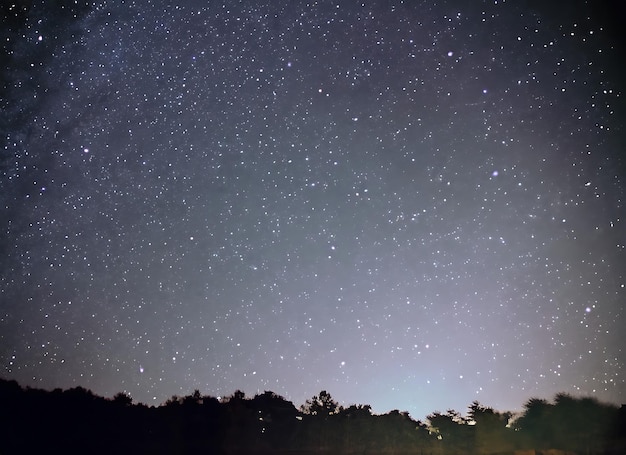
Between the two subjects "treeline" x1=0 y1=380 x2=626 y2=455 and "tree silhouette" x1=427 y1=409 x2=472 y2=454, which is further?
"tree silhouette" x1=427 y1=409 x2=472 y2=454

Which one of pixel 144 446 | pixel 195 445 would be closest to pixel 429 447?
pixel 195 445

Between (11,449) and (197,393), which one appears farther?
(197,393)

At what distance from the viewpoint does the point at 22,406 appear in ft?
82.5

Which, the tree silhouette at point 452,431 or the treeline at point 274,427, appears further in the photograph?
the tree silhouette at point 452,431

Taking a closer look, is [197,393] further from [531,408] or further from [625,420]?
[625,420]

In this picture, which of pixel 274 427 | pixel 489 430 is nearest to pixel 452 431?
pixel 489 430

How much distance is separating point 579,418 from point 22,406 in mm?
29992

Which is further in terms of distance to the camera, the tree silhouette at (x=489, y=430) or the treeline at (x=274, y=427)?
the tree silhouette at (x=489, y=430)

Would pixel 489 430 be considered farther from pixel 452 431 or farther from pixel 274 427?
pixel 274 427

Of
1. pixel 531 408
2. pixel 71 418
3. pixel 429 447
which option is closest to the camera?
pixel 71 418

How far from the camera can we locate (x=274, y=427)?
98.9 ft

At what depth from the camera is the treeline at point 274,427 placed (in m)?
23.2

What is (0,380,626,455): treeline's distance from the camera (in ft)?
76.0

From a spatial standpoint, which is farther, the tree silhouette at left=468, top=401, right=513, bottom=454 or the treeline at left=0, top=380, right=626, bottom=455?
the tree silhouette at left=468, top=401, right=513, bottom=454
